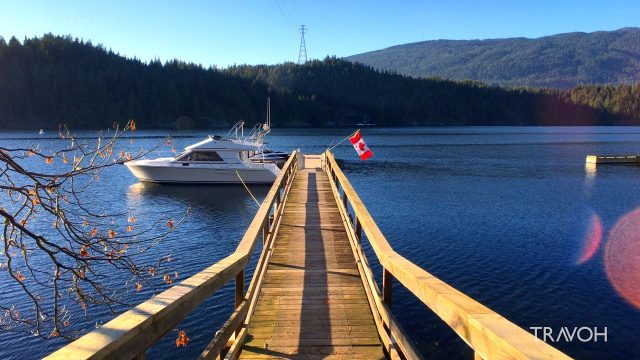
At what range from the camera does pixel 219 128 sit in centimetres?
14962

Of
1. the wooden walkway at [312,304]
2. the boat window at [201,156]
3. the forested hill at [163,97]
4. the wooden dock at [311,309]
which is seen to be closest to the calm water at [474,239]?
the boat window at [201,156]

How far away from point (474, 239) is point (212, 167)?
66.9 ft

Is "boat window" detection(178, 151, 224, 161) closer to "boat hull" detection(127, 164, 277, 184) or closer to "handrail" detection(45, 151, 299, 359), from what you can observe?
"boat hull" detection(127, 164, 277, 184)

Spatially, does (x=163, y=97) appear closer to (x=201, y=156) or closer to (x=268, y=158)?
(x=268, y=158)

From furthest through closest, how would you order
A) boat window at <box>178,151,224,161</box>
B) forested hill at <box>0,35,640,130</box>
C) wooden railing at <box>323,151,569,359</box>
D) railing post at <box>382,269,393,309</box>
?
forested hill at <box>0,35,640,130</box>, boat window at <box>178,151,224,161</box>, railing post at <box>382,269,393,309</box>, wooden railing at <box>323,151,569,359</box>

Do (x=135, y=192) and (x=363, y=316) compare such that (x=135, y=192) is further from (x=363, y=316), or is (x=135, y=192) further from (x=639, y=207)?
(x=639, y=207)

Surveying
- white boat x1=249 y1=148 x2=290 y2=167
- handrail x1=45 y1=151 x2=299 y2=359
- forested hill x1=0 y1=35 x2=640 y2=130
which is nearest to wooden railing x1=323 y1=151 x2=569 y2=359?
handrail x1=45 y1=151 x2=299 y2=359

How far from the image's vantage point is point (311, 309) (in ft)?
18.8

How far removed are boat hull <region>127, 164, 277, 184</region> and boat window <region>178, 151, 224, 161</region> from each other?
0.88m

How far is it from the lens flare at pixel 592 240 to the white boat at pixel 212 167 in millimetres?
19738

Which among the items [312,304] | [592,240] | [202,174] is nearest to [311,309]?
[312,304]

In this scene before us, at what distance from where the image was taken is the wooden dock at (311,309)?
7.52ft

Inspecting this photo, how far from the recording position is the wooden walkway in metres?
4.71

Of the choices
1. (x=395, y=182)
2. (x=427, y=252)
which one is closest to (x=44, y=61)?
(x=395, y=182)
